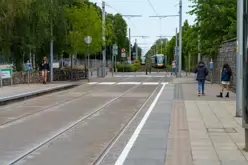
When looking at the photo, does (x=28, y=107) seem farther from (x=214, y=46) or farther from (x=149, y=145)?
(x=214, y=46)

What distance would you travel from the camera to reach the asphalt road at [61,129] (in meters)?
8.20

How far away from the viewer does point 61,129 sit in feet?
37.1

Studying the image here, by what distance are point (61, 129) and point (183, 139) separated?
331 centimetres

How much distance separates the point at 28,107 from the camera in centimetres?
1666

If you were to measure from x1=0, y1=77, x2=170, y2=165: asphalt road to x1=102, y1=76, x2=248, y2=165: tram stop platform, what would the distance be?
50 centimetres

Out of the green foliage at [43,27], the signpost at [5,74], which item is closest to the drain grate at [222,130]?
the signpost at [5,74]

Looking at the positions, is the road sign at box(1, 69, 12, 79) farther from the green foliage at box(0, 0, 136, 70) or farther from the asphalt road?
the asphalt road

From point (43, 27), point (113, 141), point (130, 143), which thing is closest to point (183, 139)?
point (130, 143)

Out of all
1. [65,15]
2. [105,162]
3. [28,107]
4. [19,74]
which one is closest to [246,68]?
[105,162]

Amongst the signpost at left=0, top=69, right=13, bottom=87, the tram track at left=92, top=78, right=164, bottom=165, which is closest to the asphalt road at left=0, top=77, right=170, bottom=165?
the tram track at left=92, top=78, right=164, bottom=165

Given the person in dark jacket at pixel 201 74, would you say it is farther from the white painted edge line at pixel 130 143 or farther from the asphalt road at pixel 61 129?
the white painted edge line at pixel 130 143

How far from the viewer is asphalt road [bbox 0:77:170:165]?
26.9 feet

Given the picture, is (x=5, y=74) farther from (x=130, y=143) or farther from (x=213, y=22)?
(x=130, y=143)

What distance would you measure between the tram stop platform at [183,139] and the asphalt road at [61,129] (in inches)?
19.6
